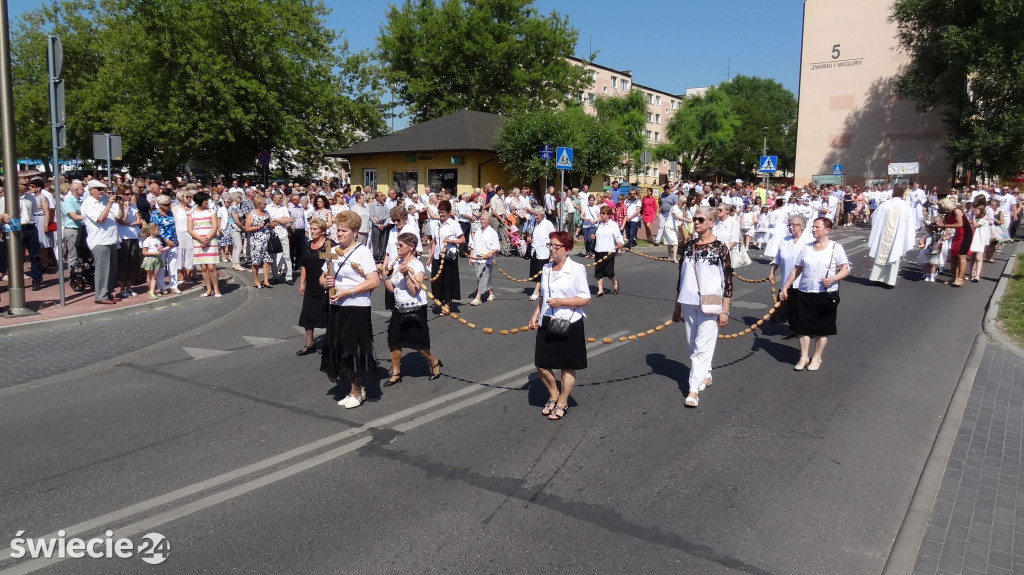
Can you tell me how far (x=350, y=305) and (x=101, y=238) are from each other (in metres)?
7.18

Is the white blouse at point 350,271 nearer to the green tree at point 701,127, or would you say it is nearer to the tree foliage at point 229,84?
the tree foliage at point 229,84

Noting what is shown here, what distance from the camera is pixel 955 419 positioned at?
20.8 ft

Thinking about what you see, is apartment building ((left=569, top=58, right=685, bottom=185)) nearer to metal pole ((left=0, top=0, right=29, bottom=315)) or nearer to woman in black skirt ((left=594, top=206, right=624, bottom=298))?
woman in black skirt ((left=594, top=206, right=624, bottom=298))

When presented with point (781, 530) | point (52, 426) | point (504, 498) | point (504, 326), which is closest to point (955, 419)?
point (781, 530)

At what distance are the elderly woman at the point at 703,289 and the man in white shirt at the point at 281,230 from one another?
9516 millimetres

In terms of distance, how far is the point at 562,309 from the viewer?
6.05 meters

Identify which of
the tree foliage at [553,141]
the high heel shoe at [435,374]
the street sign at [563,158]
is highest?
the tree foliage at [553,141]

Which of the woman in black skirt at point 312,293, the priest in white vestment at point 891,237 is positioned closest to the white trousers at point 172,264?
the woman in black skirt at point 312,293

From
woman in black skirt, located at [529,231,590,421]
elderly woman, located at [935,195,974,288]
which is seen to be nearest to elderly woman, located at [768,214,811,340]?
woman in black skirt, located at [529,231,590,421]

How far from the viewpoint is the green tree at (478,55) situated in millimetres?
46688

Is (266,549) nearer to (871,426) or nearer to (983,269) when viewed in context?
(871,426)

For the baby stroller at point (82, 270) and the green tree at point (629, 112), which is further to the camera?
the green tree at point (629, 112)

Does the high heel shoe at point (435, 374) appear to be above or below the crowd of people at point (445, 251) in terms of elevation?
below

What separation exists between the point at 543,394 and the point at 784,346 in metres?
3.94
